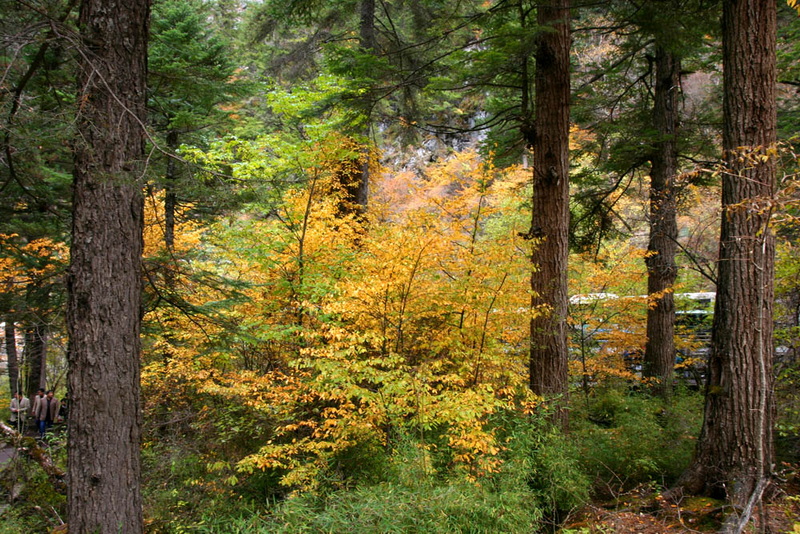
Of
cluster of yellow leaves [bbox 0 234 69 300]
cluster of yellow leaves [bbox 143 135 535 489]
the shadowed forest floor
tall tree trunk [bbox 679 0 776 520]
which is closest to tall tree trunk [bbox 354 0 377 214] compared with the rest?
cluster of yellow leaves [bbox 143 135 535 489]

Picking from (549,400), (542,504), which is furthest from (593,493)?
(549,400)

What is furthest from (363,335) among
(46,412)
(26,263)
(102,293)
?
(46,412)

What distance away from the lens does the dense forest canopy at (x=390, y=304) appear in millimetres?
3982

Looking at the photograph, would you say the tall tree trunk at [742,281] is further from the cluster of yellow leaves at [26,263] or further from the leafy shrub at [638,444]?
the cluster of yellow leaves at [26,263]

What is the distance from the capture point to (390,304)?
6094mm

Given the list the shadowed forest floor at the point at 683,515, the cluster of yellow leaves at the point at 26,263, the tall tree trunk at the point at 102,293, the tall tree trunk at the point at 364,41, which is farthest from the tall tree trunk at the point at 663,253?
the cluster of yellow leaves at the point at 26,263

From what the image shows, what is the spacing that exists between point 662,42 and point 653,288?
4.38 metres

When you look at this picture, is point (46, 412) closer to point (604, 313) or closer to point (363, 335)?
point (363, 335)

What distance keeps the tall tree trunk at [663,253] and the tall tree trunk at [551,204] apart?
10.9 feet

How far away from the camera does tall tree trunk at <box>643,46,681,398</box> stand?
8.48 metres

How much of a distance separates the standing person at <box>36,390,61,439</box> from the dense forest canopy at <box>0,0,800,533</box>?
4352 mm

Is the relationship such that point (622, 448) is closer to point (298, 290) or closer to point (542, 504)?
point (542, 504)

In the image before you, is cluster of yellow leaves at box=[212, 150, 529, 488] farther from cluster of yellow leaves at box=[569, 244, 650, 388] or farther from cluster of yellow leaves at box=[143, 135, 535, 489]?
cluster of yellow leaves at box=[569, 244, 650, 388]

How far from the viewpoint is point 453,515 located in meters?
4.00
